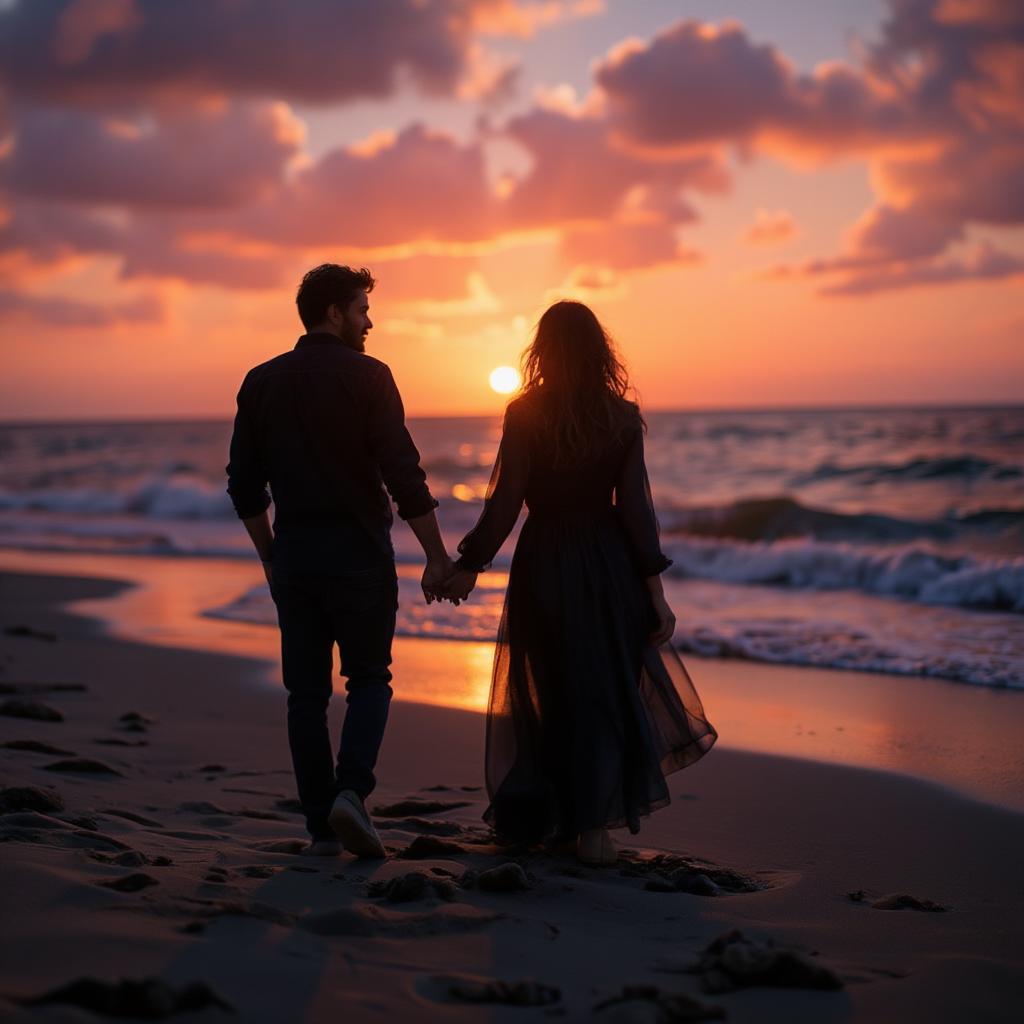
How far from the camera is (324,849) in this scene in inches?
153

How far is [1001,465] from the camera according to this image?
26.8 m

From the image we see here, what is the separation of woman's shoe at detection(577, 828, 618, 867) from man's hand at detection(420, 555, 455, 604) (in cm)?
98

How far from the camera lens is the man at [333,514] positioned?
3814 millimetres

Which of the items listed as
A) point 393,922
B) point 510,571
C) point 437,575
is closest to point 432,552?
point 437,575

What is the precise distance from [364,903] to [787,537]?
15.7 m

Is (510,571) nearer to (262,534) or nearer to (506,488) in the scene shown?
(506,488)

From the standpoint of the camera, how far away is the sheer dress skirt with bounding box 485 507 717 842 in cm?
406

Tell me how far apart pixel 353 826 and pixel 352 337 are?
1.61 m

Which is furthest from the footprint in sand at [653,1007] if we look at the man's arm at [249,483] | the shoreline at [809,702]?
the shoreline at [809,702]

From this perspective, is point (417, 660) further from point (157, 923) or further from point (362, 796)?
point (157, 923)

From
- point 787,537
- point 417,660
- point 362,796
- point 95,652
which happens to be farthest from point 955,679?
point 787,537

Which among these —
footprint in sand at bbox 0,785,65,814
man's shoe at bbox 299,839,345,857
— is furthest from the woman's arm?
footprint in sand at bbox 0,785,65,814

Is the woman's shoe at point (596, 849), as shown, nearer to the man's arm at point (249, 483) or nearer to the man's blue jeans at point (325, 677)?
the man's blue jeans at point (325, 677)

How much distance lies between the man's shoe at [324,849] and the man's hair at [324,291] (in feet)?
5.65
